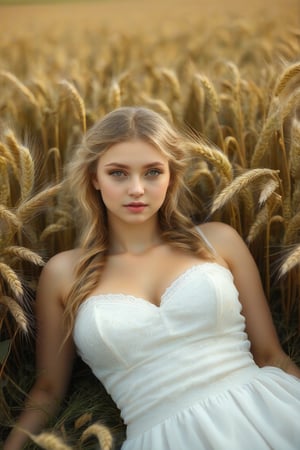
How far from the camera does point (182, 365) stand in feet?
4.85

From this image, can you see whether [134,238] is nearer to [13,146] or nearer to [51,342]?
[51,342]

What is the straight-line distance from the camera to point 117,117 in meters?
1.60

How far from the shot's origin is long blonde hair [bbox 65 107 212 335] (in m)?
1.57

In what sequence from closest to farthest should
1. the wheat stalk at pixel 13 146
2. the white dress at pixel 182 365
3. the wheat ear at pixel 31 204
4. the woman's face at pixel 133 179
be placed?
1. the white dress at pixel 182 365
2. the woman's face at pixel 133 179
3. the wheat ear at pixel 31 204
4. the wheat stalk at pixel 13 146

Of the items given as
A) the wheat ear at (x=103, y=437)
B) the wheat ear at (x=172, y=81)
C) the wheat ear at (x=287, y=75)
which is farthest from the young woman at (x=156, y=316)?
the wheat ear at (x=172, y=81)

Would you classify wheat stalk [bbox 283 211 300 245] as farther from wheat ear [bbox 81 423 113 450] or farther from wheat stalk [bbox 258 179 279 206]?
wheat ear [bbox 81 423 113 450]

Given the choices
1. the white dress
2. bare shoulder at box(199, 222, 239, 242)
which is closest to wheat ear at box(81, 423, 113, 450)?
the white dress

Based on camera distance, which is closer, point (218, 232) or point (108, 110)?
point (218, 232)

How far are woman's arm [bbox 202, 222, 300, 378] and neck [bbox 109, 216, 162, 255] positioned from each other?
0.17 m

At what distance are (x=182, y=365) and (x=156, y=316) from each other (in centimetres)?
14

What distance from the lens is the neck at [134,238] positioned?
5.49 feet

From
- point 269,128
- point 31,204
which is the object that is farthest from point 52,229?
point 269,128

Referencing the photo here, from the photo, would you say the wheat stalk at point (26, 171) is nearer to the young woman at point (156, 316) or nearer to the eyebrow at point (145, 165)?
the young woman at point (156, 316)

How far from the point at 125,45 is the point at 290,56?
1567mm
